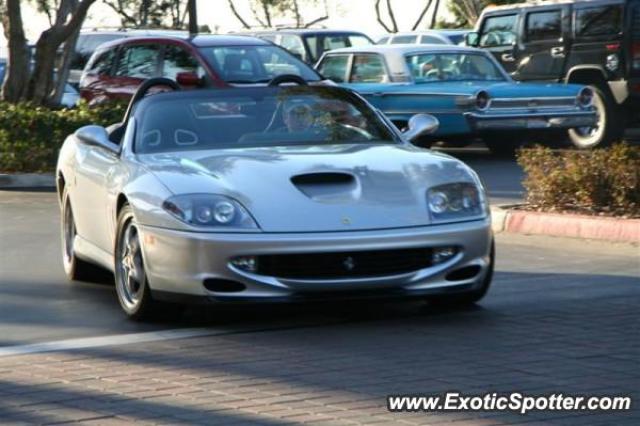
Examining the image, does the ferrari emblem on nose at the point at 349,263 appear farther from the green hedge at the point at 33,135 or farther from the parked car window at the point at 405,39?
the parked car window at the point at 405,39

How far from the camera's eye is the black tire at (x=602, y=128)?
20984 millimetres

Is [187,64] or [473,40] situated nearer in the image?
[187,64]

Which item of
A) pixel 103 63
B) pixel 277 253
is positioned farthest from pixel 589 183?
pixel 103 63

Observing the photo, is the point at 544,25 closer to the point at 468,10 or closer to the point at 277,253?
the point at 277,253

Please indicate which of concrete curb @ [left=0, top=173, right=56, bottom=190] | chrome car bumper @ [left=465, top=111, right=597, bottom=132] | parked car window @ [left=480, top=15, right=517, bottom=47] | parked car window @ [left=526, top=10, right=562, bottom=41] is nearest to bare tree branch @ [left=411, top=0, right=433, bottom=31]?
parked car window @ [left=480, top=15, right=517, bottom=47]

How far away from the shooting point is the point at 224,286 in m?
8.06

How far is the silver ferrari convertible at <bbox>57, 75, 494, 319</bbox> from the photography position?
8.00m

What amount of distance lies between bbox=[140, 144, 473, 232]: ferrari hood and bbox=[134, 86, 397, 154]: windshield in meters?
0.29

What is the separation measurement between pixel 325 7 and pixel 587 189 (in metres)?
44.9

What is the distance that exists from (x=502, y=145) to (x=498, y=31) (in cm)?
310

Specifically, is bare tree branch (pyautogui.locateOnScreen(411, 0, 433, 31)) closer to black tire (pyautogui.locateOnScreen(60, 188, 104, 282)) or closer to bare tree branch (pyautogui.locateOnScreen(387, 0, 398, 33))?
bare tree branch (pyautogui.locateOnScreen(387, 0, 398, 33))

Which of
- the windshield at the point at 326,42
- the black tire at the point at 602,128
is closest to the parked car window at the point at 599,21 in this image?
the black tire at the point at 602,128

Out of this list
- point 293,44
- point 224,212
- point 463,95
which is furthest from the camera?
point 293,44

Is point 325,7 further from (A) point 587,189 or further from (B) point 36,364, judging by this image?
(B) point 36,364
